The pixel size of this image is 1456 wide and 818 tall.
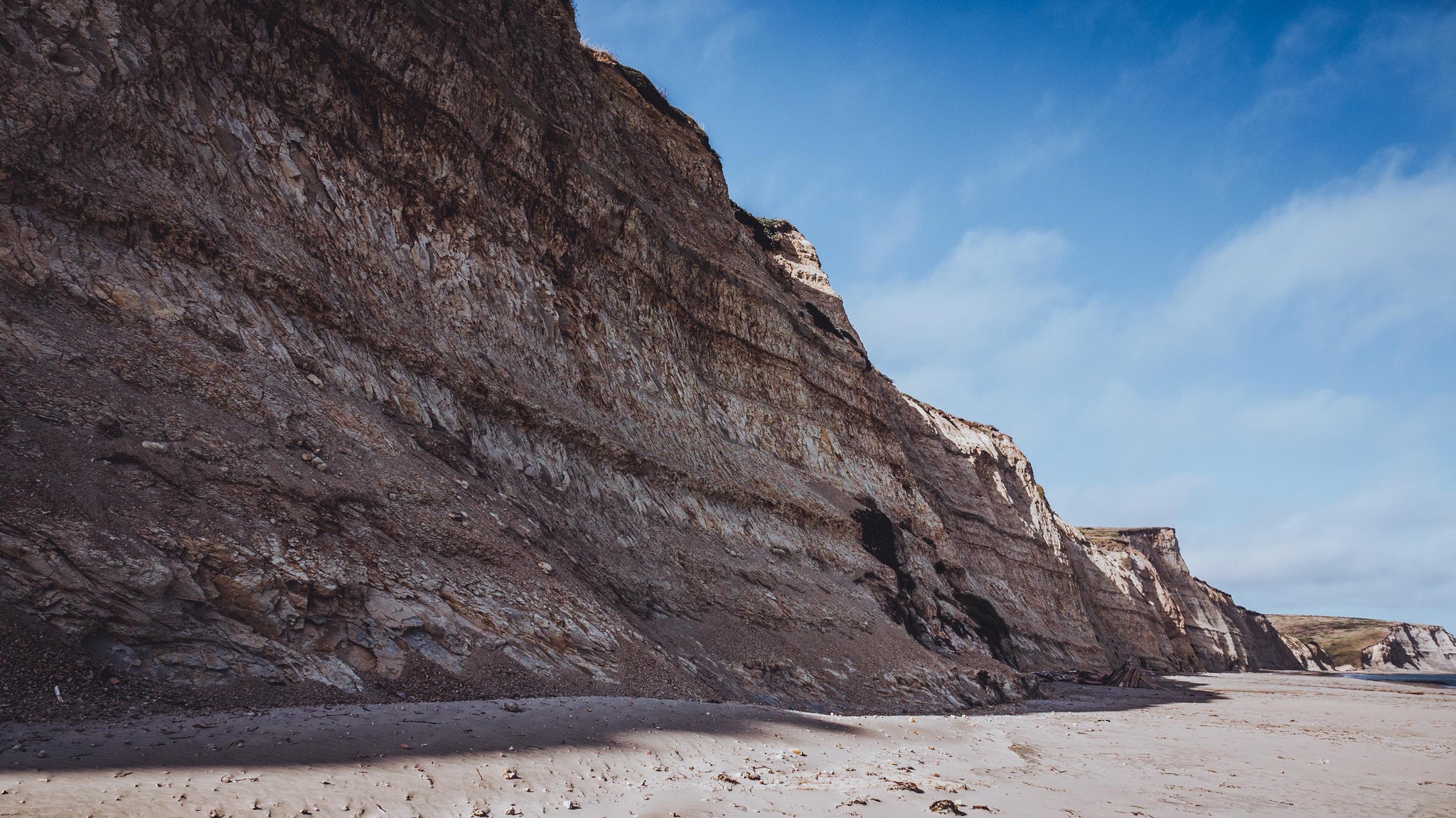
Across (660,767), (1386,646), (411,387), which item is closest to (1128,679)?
(660,767)

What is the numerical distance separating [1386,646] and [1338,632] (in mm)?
20815

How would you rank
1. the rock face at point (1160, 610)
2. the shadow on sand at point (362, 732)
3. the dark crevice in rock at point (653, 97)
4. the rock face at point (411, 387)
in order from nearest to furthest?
the shadow on sand at point (362, 732)
the rock face at point (411, 387)
the dark crevice in rock at point (653, 97)
the rock face at point (1160, 610)

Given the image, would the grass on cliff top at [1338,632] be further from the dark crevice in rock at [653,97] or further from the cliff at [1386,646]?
the dark crevice in rock at [653,97]

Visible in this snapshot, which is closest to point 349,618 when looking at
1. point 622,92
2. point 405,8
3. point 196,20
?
point 196,20

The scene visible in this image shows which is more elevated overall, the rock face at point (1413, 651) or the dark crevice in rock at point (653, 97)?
the dark crevice in rock at point (653, 97)

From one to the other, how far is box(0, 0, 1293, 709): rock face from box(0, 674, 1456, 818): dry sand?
1.75m

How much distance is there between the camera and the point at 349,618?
8078 mm

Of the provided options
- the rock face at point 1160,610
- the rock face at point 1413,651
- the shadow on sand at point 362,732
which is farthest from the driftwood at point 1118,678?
the rock face at point 1413,651

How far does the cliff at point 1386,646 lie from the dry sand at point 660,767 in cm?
11337

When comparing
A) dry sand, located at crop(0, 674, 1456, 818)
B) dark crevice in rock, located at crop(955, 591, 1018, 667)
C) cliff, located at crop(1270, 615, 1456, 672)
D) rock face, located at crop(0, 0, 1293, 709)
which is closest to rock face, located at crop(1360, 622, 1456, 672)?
cliff, located at crop(1270, 615, 1456, 672)

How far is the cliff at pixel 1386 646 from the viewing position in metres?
106

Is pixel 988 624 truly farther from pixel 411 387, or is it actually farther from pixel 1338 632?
pixel 1338 632

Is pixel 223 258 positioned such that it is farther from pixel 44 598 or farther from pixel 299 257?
pixel 44 598

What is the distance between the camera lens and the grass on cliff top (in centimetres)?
10975
